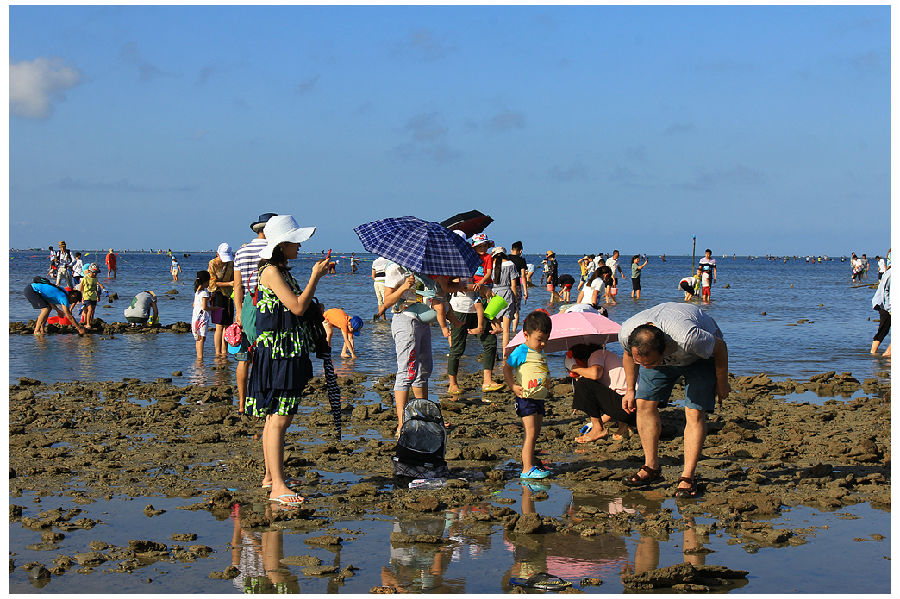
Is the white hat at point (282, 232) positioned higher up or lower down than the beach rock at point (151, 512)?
higher up

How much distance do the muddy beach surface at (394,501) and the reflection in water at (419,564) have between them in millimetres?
Result: 17

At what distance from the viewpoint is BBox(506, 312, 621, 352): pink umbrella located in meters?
8.31

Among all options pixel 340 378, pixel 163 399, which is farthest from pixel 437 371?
pixel 163 399

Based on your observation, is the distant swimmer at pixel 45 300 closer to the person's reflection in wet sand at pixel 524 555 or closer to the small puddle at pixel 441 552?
the small puddle at pixel 441 552

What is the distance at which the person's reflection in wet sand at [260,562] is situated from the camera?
487 centimetres

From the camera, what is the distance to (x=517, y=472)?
7.45 m

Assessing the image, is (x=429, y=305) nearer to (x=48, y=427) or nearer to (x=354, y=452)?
(x=354, y=452)

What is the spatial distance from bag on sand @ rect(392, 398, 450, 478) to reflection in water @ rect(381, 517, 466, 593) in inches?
40.4

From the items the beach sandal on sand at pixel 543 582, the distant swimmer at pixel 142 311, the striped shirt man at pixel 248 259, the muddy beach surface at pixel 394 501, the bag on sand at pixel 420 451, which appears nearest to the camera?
the beach sandal on sand at pixel 543 582

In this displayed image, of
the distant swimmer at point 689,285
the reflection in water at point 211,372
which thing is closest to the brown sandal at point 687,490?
the reflection in water at point 211,372

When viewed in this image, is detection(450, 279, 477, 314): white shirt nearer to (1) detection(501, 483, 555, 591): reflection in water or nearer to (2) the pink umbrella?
(2) the pink umbrella

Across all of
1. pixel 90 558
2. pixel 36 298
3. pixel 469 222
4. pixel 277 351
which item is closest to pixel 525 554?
pixel 277 351

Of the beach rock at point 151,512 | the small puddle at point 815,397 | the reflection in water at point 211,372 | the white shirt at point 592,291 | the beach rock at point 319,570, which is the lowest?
the beach rock at point 319,570

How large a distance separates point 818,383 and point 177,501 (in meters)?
8.58
